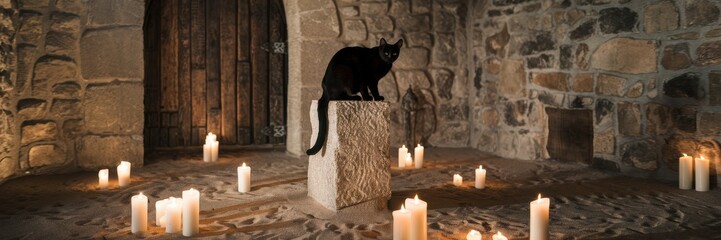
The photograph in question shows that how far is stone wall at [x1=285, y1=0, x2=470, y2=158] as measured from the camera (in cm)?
455

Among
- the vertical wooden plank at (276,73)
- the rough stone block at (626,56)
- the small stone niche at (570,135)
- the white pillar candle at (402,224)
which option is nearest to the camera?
the white pillar candle at (402,224)

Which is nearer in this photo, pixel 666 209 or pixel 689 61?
pixel 666 209

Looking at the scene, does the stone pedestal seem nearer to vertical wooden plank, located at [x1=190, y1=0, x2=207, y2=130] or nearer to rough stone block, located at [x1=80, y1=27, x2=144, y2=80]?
rough stone block, located at [x1=80, y1=27, x2=144, y2=80]

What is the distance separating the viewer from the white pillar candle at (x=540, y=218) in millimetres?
1999

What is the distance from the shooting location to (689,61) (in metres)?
3.31

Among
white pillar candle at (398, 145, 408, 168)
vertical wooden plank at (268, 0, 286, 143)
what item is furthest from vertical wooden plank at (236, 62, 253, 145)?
white pillar candle at (398, 145, 408, 168)

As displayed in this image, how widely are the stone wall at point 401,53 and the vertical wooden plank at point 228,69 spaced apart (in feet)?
1.80

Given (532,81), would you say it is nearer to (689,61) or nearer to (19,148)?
(689,61)

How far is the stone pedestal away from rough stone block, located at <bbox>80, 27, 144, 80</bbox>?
2102 mm

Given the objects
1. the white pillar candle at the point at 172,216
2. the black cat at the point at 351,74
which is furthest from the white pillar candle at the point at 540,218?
the white pillar candle at the point at 172,216

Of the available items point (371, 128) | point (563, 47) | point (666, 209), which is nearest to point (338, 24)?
point (563, 47)

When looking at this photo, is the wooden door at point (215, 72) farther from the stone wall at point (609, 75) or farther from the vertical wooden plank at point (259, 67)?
the stone wall at point (609, 75)

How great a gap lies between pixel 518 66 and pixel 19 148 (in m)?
4.00

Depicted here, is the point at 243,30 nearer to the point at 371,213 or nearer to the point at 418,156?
the point at 418,156
